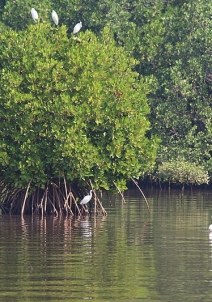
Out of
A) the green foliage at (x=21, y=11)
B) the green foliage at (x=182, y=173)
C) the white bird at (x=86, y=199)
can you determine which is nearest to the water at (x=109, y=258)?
the white bird at (x=86, y=199)

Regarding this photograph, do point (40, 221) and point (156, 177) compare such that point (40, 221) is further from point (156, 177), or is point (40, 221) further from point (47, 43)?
point (156, 177)

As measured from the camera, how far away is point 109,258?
23.3 m

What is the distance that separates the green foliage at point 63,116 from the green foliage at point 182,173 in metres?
17.7

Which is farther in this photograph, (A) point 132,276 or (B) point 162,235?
(B) point 162,235

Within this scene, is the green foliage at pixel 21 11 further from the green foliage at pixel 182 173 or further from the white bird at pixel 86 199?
the white bird at pixel 86 199

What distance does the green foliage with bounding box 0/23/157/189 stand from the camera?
35000mm

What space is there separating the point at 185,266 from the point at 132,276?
1755 mm

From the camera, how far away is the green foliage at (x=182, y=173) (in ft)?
178

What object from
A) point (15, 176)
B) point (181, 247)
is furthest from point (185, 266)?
point (15, 176)

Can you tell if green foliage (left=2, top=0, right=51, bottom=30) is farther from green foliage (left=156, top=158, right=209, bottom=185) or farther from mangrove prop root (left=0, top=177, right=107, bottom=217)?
mangrove prop root (left=0, top=177, right=107, bottom=217)

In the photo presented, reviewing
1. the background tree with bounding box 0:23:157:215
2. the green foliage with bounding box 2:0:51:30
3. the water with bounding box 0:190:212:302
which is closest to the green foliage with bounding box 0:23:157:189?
the background tree with bounding box 0:23:157:215

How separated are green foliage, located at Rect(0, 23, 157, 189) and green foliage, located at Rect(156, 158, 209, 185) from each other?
58.2 feet

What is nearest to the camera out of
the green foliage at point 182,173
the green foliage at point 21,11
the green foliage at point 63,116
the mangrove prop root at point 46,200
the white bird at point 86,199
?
the white bird at point 86,199

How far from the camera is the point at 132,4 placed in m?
60.2
